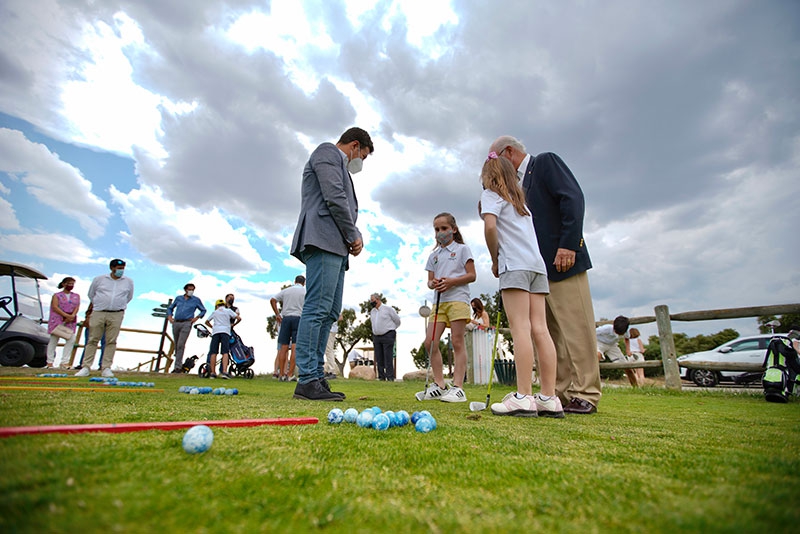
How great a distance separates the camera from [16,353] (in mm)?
10211

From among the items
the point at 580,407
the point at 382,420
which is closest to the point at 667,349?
the point at 580,407

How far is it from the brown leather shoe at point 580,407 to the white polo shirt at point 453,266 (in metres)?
1.55

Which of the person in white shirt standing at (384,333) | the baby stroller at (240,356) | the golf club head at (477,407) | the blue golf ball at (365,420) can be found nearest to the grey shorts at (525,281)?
the golf club head at (477,407)

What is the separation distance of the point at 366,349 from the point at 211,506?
33372mm

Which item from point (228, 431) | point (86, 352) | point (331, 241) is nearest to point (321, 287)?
point (331, 241)

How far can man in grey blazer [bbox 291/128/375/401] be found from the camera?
3.95 metres

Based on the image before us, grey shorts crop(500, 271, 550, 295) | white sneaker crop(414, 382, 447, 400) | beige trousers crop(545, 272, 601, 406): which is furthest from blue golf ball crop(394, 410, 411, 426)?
white sneaker crop(414, 382, 447, 400)

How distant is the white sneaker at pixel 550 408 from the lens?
10.5 ft

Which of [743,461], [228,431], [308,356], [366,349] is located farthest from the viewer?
[366,349]

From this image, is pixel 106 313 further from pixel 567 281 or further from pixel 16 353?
pixel 567 281

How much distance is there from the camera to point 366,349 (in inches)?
1328

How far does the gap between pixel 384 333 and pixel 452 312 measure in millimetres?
7739

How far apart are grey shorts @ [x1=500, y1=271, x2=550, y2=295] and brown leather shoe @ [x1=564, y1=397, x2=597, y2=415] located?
1.26 m

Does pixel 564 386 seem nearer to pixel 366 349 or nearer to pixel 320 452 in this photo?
pixel 320 452
